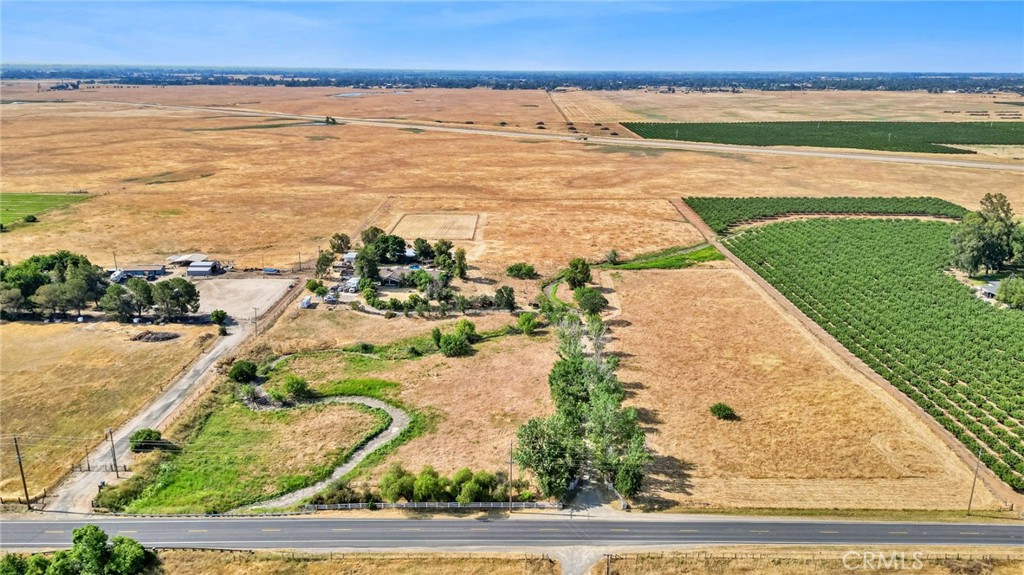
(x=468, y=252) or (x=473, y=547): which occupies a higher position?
(x=468, y=252)

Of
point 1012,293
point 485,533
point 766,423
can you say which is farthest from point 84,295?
point 1012,293

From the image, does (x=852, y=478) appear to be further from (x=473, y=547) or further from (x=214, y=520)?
(x=214, y=520)

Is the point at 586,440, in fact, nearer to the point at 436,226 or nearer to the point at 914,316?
the point at 914,316

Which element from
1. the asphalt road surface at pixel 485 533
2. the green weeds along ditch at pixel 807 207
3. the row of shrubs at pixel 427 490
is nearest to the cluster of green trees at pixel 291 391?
Result: the row of shrubs at pixel 427 490

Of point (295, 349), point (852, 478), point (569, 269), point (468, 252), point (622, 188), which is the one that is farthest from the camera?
point (622, 188)

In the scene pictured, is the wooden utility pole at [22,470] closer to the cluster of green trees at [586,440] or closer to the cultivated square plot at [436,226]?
the cluster of green trees at [586,440]

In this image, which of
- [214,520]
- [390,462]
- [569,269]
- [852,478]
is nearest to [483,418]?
[390,462]
